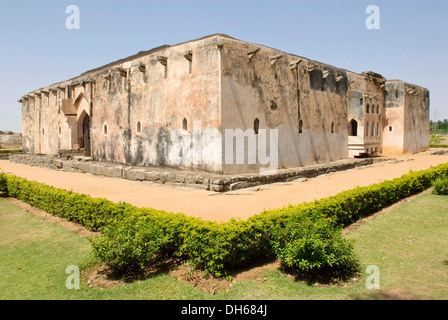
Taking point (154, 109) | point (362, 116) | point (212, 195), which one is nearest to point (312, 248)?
point (212, 195)

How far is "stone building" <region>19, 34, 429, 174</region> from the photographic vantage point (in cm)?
1163

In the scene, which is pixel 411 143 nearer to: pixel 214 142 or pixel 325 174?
pixel 325 174

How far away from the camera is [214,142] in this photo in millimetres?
11469

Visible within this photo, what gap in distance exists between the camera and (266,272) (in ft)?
16.0

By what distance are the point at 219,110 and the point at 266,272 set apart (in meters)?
7.22

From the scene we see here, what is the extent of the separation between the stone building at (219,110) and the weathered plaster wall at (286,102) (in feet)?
0.14

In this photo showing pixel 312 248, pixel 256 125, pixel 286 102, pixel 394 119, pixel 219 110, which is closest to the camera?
pixel 312 248

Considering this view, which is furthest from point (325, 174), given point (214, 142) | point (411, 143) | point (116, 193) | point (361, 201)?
point (411, 143)

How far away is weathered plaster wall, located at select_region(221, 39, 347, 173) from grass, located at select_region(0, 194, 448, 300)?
6027 millimetres

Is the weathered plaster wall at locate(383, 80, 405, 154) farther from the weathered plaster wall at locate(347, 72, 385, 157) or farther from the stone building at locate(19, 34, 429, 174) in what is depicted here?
the weathered plaster wall at locate(347, 72, 385, 157)

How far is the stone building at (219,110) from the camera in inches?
458

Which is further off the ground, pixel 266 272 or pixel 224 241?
pixel 224 241

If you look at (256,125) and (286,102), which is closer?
(256,125)

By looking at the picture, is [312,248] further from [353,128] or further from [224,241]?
[353,128]
